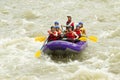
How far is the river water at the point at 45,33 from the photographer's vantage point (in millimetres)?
9648

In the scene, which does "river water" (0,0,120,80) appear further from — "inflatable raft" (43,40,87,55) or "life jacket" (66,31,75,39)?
"life jacket" (66,31,75,39)

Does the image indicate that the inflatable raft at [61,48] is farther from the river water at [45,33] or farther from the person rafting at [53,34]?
the person rafting at [53,34]

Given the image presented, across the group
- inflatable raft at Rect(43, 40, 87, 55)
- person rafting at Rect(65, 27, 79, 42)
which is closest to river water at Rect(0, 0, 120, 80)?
inflatable raft at Rect(43, 40, 87, 55)

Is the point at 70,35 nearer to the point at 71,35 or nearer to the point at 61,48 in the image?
the point at 71,35

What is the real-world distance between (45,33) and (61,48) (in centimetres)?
346

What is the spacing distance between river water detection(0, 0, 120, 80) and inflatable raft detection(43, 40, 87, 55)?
0.97 feet

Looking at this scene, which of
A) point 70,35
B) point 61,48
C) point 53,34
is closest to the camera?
point 61,48

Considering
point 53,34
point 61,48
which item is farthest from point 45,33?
point 61,48

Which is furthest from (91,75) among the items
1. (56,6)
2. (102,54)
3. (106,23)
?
(56,6)

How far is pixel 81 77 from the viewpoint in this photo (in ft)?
30.1

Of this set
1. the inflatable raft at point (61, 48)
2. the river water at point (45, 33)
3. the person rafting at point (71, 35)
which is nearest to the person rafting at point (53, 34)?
the person rafting at point (71, 35)

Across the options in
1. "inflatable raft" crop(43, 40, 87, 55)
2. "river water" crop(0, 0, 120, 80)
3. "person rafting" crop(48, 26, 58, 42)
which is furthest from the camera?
"person rafting" crop(48, 26, 58, 42)

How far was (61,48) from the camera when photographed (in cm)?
1019

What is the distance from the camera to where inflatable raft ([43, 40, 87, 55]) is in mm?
10125
